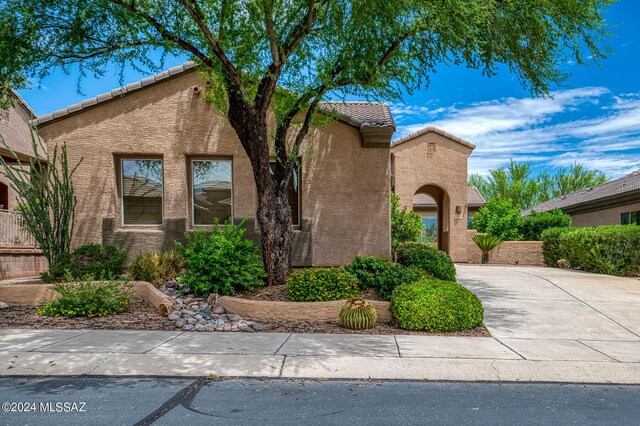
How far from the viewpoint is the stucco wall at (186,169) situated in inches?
463

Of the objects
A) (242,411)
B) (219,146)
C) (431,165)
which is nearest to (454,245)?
(431,165)

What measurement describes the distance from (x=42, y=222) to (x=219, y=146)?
458 cm

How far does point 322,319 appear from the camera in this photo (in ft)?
28.9

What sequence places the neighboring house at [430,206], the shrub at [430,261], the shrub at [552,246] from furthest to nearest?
the neighboring house at [430,206] < the shrub at [552,246] < the shrub at [430,261]

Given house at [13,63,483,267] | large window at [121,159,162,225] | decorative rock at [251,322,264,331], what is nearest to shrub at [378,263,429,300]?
house at [13,63,483,267]

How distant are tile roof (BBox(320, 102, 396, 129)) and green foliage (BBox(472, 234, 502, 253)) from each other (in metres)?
8.98

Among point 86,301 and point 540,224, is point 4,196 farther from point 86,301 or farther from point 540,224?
point 540,224

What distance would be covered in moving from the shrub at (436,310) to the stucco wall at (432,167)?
1343cm

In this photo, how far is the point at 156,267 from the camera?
35.5ft

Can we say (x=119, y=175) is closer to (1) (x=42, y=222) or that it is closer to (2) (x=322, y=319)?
(1) (x=42, y=222)

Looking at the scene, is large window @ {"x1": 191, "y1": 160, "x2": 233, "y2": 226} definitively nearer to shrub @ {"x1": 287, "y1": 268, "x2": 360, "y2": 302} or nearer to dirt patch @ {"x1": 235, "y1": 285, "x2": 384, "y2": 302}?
dirt patch @ {"x1": 235, "y1": 285, "x2": 384, "y2": 302}

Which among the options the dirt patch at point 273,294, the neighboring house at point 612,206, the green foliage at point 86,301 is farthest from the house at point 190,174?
the neighboring house at point 612,206

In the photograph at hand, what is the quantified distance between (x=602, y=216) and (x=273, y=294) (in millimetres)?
20002

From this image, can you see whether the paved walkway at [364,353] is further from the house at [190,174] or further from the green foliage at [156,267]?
the house at [190,174]
